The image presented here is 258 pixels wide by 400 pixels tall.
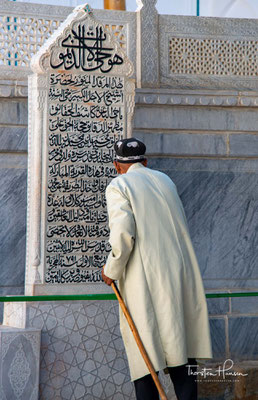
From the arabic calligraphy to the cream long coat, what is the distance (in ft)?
6.05

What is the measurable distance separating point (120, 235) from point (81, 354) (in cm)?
148

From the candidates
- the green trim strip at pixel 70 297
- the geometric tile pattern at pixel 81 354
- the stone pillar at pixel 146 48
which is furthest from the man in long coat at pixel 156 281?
the stone pillar at pixel 146 48

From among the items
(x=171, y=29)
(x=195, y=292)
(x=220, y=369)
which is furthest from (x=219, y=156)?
(x=195, y=292)

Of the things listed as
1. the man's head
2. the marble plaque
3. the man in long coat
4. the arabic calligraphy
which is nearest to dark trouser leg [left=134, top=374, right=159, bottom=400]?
the man in long coat

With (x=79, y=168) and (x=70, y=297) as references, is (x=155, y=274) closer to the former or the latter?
(x=70, y=297)

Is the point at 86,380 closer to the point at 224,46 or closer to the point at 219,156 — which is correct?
the point at 219,156

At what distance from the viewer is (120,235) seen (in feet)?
11.0

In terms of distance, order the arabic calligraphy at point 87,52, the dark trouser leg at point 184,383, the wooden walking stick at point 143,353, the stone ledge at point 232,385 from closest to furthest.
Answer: the wooden walking stick at point 143,353 < the dark trouser leg at point 184,383 < the stone ledge at point 232,385 < the arabic calligraphy at point 87,52

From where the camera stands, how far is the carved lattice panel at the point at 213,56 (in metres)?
6.63

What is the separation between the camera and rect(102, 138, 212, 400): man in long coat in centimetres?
335

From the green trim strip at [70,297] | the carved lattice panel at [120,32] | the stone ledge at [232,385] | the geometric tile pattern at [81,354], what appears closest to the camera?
the green trim strip at [70,297]

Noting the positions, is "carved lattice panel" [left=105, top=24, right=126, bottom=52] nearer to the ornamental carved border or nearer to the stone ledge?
the ornamental carved border

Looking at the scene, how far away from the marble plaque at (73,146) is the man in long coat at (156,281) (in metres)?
1.57

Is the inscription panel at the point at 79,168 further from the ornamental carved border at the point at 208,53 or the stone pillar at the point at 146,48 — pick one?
the ornamental carved border at the point at 208,53
